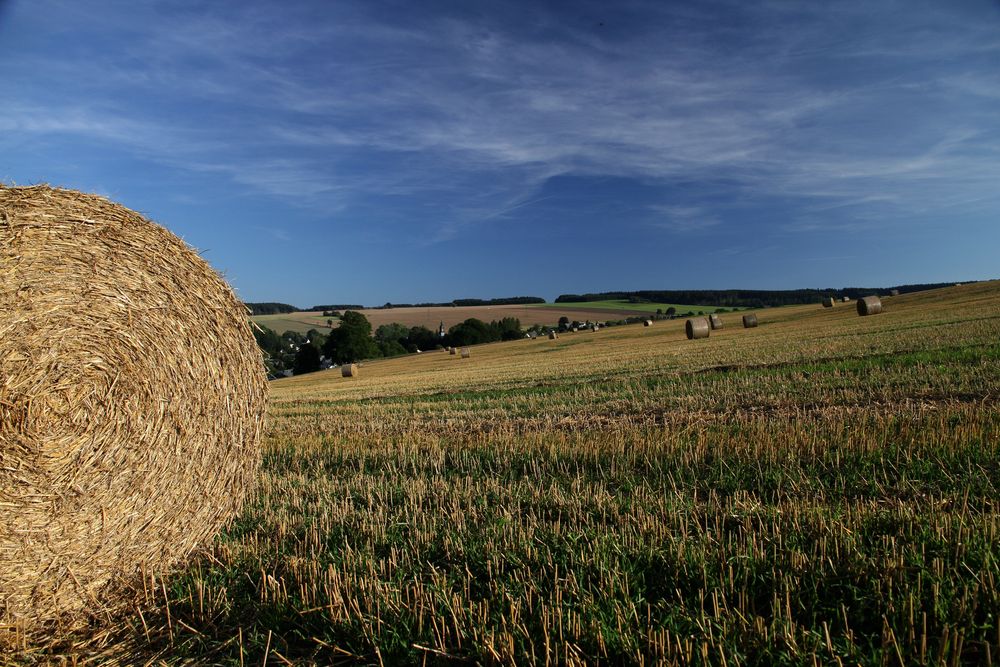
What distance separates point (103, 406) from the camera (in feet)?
14.9

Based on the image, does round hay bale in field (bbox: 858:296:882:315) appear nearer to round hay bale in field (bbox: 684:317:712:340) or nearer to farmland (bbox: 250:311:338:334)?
round hay bale in field (bbox: 684:317:712:340)

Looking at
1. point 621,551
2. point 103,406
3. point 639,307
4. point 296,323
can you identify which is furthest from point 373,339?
point 621,551

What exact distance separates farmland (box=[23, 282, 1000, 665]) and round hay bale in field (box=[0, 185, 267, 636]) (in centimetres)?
44

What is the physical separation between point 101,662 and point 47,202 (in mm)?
3160

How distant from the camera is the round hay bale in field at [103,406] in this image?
13.6ft

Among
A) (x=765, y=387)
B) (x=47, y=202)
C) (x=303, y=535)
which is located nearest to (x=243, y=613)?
(x=303, y=535)

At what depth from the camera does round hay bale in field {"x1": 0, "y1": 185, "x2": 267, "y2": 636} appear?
4133mm

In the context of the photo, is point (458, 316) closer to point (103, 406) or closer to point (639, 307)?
point (639, 307)

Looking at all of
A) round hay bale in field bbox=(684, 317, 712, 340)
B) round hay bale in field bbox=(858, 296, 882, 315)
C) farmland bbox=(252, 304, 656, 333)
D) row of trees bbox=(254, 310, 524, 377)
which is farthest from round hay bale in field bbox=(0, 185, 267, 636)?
farmland bbox=(252, 304, 656, 333)

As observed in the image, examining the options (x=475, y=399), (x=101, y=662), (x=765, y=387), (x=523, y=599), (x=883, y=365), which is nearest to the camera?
(x=523, y=599)

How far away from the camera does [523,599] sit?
3426 mm

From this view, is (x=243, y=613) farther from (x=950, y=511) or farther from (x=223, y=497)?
(x=950, y=511)

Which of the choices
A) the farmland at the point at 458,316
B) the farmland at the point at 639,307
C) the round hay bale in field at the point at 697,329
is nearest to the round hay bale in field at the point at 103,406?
the round hay bale in field at the point at 697,329

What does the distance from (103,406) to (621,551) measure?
384 centimetres
